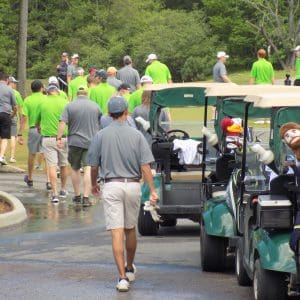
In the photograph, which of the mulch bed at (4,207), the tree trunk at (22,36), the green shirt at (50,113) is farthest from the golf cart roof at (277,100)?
the tree trunk at (22,36)

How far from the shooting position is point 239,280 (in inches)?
365

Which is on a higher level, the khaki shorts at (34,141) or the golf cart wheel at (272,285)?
the khaki shorts at (34,141)

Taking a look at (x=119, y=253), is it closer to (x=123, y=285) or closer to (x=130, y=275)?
(x=123, y=285)

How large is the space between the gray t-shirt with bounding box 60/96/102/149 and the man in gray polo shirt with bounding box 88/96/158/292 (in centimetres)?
601

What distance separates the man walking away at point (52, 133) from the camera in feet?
53.6

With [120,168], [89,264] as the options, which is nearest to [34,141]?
[89,264]

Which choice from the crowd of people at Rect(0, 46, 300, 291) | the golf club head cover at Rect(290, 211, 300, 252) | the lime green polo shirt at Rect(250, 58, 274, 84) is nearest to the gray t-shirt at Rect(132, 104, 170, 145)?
the crowd of people at Rect(0, 46, 300, 291)

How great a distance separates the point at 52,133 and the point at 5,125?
11.5 ft

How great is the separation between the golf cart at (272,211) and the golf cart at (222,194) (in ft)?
1.75

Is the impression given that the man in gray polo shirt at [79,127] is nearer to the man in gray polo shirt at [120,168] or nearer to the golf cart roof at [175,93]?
the golf cart roof at [175,93]

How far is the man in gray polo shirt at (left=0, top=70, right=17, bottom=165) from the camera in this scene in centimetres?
1955

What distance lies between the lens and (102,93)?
61.6 feet

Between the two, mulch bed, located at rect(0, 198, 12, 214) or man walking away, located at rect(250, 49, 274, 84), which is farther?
man walking away, located at rect(250, 49, 274, 84)

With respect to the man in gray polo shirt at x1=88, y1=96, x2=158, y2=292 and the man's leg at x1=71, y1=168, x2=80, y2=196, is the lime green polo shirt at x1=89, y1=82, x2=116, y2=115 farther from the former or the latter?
the man in gray polo shirt at x1=88, y1=96, x2=158, y2=292
